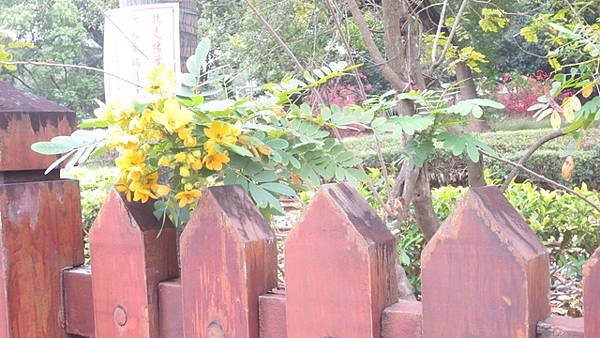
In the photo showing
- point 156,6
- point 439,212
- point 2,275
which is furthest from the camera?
point 439,212

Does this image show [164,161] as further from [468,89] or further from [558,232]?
[468,89]

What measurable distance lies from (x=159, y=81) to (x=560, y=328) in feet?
1.48

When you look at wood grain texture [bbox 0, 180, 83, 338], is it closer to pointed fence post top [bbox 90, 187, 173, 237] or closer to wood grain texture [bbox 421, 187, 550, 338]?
pointed fence post top [bbox 90, 187, 173, 237]

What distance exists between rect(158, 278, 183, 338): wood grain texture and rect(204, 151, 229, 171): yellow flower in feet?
0.65

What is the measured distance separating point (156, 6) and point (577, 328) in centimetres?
181

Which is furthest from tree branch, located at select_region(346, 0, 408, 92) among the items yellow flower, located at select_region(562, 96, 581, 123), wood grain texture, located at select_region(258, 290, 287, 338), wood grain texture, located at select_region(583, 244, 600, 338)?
wood grain texture, located at select_region(583, 244, 600, 338)

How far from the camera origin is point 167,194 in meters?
0.73

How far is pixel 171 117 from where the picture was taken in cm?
64

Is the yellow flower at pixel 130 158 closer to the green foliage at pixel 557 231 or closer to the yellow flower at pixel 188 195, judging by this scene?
the yellow flower at pixel 188 195

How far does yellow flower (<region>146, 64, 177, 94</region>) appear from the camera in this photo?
67 cm

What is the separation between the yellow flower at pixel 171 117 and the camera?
639 mm

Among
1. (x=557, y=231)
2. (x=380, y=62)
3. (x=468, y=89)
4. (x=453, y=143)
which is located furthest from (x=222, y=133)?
(x=468, y=89)

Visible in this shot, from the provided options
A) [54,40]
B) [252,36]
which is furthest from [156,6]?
[54,40]

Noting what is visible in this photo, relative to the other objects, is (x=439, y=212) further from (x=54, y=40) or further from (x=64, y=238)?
(x=54, y=40)
